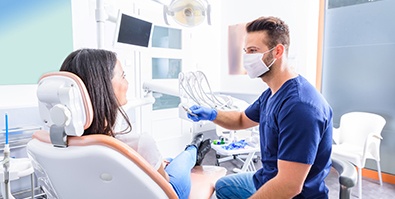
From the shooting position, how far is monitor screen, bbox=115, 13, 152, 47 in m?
1.63

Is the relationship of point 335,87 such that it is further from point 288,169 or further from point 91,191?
point 91,191

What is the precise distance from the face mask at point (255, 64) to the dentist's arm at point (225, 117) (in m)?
0.37

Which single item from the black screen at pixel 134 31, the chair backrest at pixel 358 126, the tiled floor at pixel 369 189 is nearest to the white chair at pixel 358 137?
the chair backrest at pixel 358 126

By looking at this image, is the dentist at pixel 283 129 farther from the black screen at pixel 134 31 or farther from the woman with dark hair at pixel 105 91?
the black screen at pixel 134 31

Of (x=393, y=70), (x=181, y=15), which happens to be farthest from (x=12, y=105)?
(x=393, y=70)

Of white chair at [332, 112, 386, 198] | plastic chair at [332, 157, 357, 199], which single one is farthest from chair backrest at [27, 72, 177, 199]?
white chair at [332, 112, 386, 198]

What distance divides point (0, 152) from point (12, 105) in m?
0.37

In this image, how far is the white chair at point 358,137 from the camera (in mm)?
2340

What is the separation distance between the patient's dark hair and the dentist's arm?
0.68 meters

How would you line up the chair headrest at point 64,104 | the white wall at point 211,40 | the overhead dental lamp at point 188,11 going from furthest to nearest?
the white wall at point 211,40, the overhead dental lamp at point 188,11, the chair headrest at point 64,104

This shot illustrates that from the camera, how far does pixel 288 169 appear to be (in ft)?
3.21

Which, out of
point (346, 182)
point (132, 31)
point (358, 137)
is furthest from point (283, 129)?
point (358, 137)

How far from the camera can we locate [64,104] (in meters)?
0.67

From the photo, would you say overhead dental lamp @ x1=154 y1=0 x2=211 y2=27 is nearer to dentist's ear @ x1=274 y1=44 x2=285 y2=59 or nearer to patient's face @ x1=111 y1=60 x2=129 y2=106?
dentist's ear @ x1=274 y1=44 x2=285 y2=59
